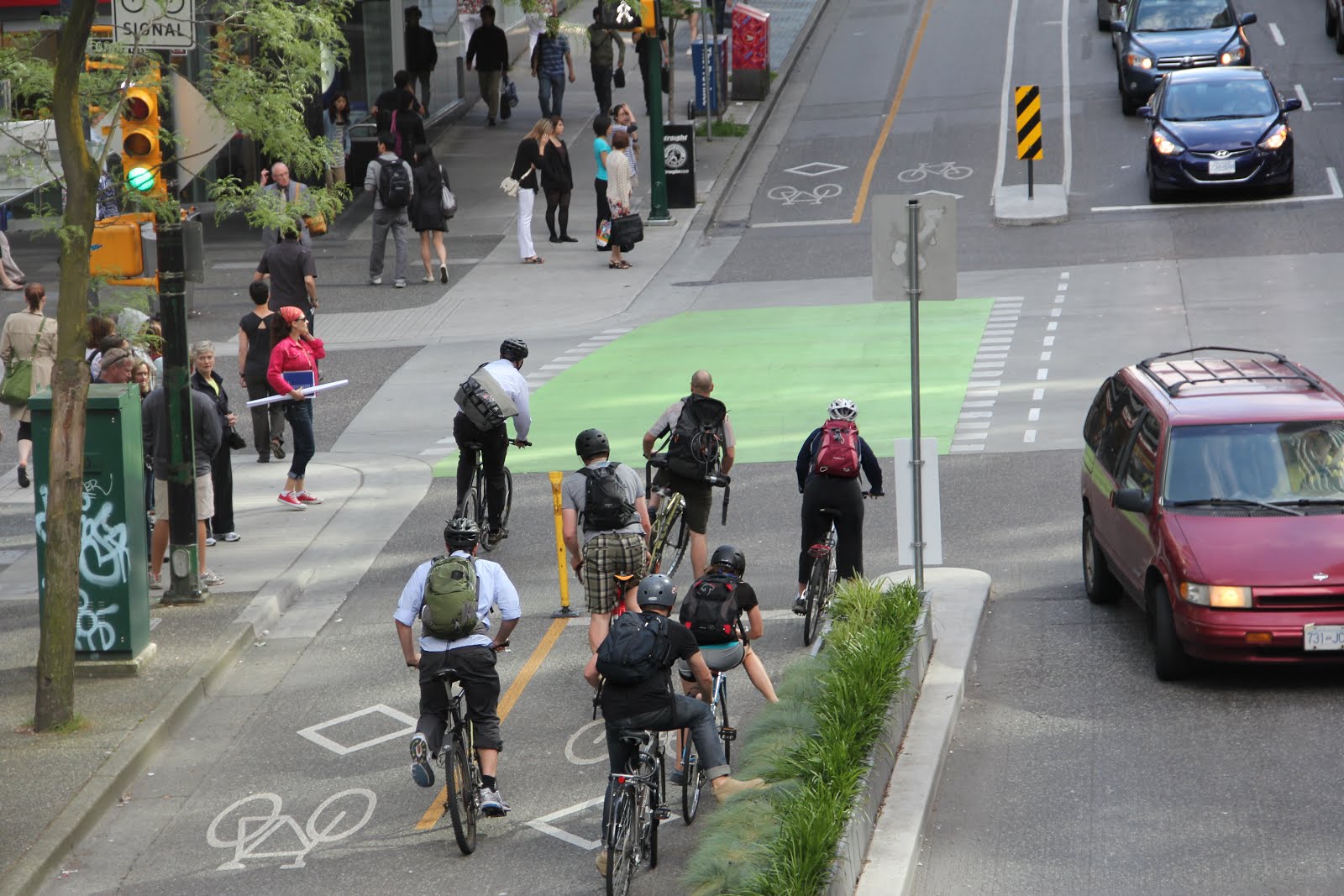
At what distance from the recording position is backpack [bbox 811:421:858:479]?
12.4m

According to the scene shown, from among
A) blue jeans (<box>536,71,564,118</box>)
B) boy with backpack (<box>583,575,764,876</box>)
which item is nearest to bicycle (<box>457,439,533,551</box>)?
boy with backpack (<box>583,575,764,876</box>)

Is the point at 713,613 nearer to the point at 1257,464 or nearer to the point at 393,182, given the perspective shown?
the point at 1257,464

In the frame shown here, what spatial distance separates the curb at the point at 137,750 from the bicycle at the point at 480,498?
5.23ft

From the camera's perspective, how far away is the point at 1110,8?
3997 centimetres

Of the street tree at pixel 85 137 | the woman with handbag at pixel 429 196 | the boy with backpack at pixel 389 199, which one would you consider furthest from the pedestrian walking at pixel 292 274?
the street tree at pixel 85 137

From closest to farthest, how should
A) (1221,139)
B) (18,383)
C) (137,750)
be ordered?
(137,750), (18,383), (1221,139)

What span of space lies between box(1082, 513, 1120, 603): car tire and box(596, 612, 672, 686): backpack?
15.7 feet

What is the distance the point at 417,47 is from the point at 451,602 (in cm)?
2781

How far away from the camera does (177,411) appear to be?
1354 centimetres

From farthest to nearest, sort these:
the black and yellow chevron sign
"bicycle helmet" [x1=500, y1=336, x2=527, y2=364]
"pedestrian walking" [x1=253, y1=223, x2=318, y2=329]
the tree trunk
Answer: the black and yellow chevron sign < "pedestrian walking" [x1=253, y1=223, x2=318, y2=329] < "bicycle helmet" [x1=500, y1=336, x2=527, y2=364] < the tree trunk

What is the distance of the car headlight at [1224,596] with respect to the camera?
10.6 meters

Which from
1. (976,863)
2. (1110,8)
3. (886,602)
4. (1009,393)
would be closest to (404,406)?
(1009,393)

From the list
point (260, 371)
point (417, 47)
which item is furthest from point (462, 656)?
point (417, 47)

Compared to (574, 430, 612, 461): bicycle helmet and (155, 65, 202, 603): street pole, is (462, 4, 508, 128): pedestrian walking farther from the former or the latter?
(574, 430, 612, 461): bicycle helmet
